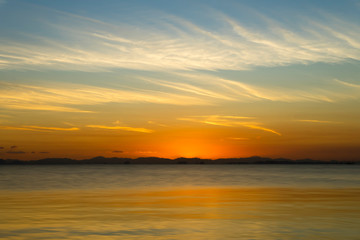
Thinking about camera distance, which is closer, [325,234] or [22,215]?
[325,234]

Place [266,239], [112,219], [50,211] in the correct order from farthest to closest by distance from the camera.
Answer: [50,211], [112,219], [266,239]

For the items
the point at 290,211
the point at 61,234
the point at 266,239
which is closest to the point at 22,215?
the point at 61,234

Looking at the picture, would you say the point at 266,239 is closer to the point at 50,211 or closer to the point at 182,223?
the point at 182,223

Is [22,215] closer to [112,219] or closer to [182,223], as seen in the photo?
[112,219]

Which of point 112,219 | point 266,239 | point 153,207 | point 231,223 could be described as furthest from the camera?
point 153,207

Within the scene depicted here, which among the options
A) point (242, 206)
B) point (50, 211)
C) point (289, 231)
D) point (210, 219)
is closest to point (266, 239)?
point (289, 231)

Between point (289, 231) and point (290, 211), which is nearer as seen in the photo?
point (289, 231)

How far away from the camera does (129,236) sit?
17.7m

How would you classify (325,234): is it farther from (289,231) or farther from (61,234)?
(61,234)

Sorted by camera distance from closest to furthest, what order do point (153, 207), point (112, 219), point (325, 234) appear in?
point (325, 234) → point (112, 219) → point (153, 207)

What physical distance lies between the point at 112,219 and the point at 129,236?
5084 millimetres

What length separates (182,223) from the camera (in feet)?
69.8

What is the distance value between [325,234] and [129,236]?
320 inches

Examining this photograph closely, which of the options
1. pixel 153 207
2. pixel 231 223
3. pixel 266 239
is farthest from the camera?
pixel 153 207
